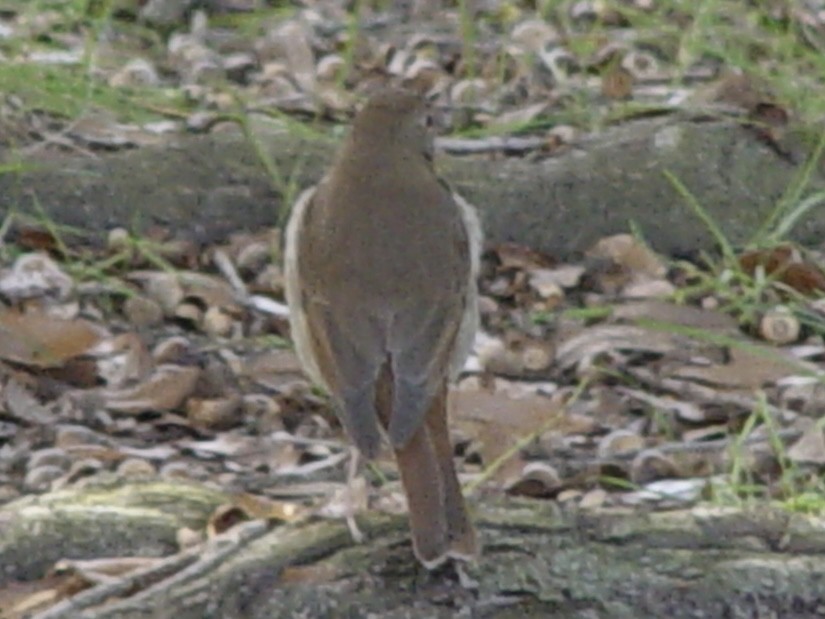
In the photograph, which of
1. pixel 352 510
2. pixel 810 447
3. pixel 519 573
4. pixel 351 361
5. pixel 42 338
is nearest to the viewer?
pixel 519 573

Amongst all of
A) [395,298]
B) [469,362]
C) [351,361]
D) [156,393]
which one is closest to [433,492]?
[351,361]

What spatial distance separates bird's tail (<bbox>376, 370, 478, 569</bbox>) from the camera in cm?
429

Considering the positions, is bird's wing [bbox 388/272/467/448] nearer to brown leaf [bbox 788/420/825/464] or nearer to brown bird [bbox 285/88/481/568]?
brown bird [bbox 285/88/481/568]

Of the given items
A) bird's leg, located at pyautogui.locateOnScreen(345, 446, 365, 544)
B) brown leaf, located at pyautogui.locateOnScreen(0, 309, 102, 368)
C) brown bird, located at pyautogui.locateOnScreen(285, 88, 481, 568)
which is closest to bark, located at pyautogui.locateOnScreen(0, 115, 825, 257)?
brown leaf, located at pyautogui.locateOnScreen(0, 309, 102, 368)

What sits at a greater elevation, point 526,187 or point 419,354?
point 419,354

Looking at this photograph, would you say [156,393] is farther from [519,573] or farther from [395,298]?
[519,573]

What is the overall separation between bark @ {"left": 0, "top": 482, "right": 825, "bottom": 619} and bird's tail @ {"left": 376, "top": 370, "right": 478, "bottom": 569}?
0.08m

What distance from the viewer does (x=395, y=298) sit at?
16.6ft

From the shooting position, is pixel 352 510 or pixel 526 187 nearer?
pixel 352 510

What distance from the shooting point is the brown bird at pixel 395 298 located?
4574 mm

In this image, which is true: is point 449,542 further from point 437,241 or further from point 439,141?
point 439,141

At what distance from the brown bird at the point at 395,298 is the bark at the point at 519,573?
0.10 meters

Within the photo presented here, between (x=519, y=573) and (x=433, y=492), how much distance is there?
0.24 meters

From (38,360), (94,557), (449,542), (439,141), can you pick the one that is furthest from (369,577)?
(439,141)
